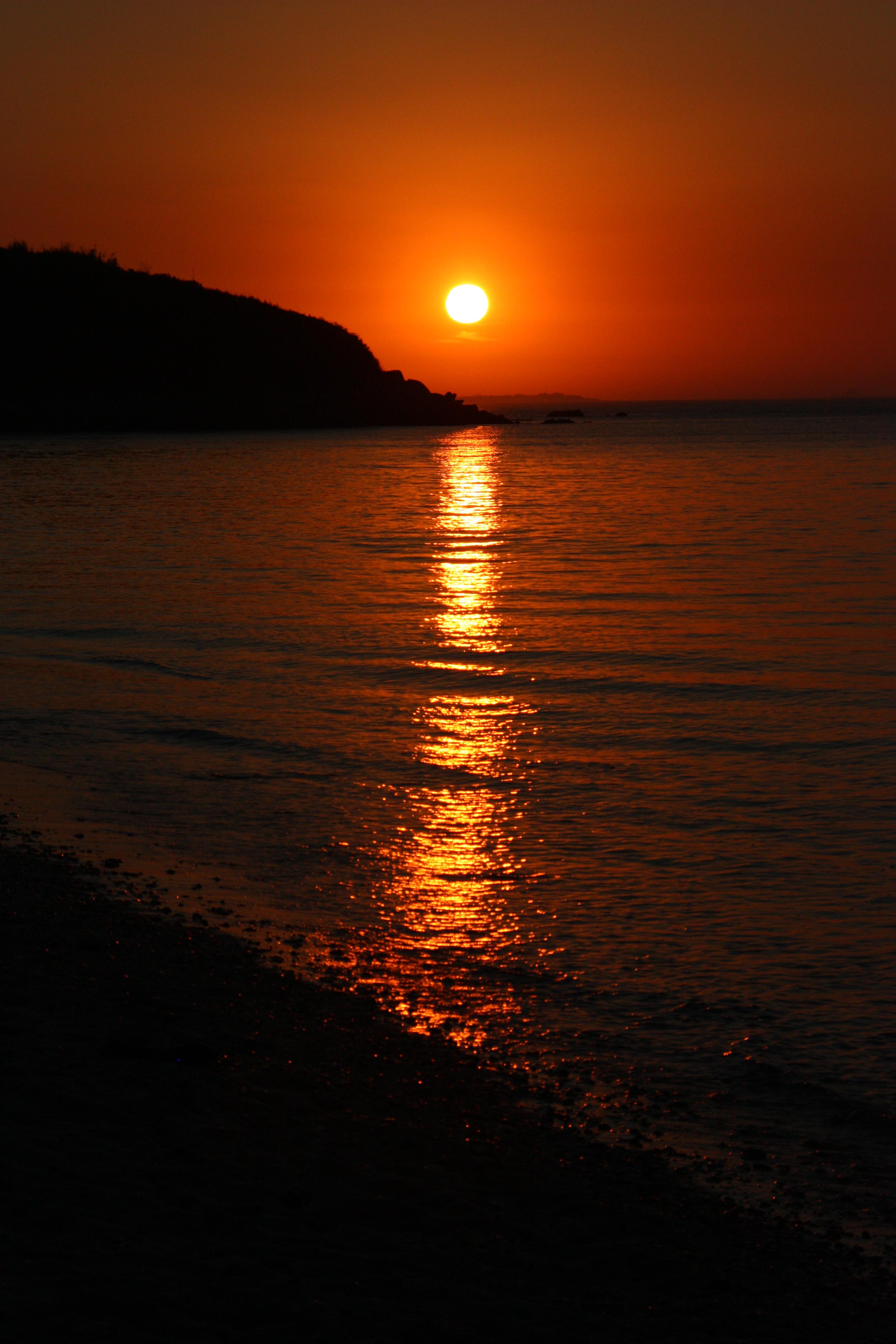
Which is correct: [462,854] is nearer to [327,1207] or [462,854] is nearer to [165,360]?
[327,1207]

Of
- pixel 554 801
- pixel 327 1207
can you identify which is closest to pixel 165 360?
pixel 554 801

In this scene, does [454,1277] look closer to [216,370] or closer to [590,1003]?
[590,1003]

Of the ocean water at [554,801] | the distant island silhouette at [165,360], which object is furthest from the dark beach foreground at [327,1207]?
Result: the distant island silhouette at [165,360]

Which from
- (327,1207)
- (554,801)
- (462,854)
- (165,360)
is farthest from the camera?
(165,360)

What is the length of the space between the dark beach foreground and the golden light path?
59cm

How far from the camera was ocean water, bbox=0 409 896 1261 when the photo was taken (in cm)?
536

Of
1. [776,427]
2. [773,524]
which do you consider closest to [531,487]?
[773,524]

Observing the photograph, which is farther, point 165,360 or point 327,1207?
point 165,360

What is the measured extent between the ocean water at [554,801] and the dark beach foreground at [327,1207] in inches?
14.1

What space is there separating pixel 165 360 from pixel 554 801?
14514cm

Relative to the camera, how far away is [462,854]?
8.23m

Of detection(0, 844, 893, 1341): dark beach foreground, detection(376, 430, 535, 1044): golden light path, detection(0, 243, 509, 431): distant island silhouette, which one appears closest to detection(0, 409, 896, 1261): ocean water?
detection(376, 430, 535, 1044): golden light path

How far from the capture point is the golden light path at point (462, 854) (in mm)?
6090

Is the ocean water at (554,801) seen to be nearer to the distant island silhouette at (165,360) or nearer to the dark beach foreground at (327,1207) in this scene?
the dark beach foreground at (327,1207)
